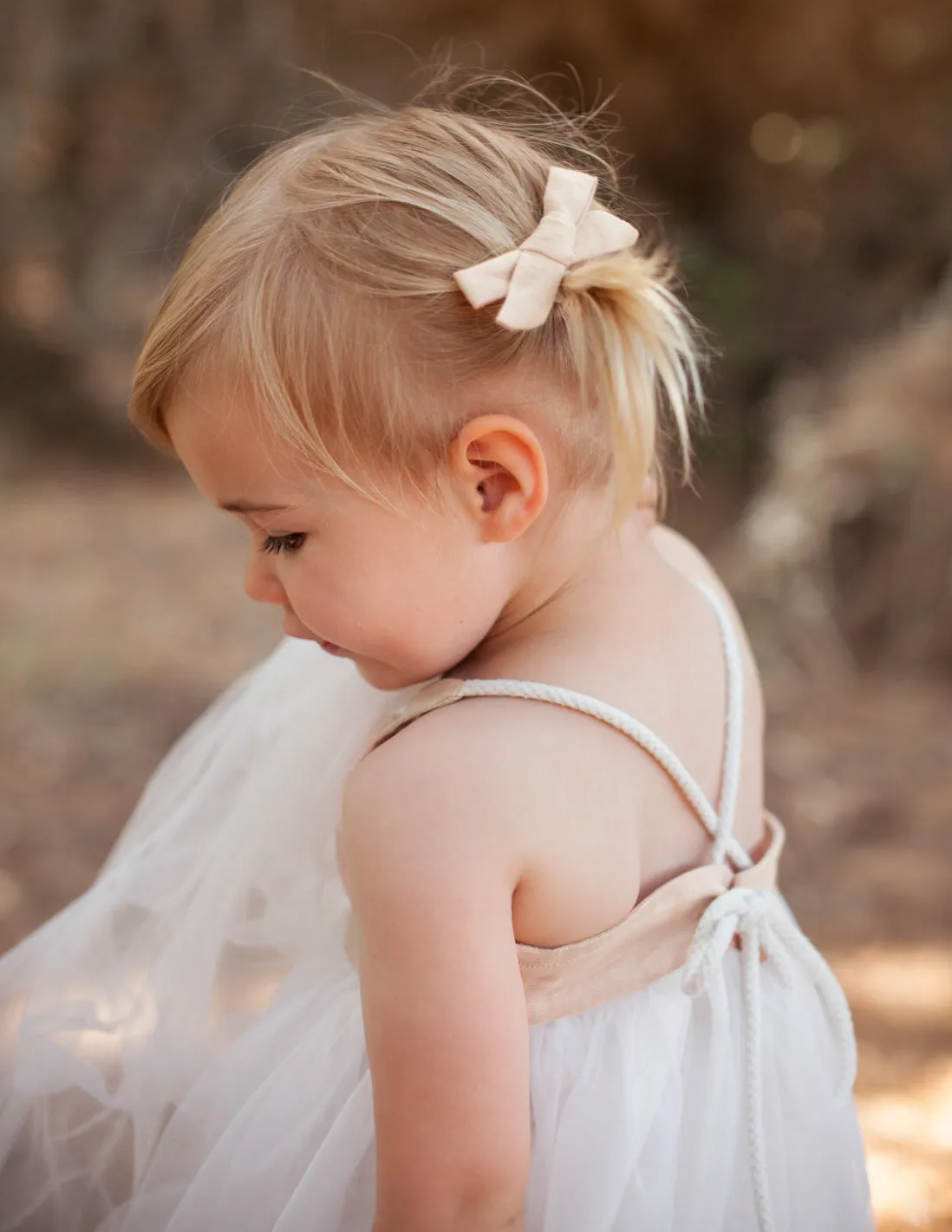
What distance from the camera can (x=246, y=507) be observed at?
0.85 meters

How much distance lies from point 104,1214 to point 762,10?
14.7 ft

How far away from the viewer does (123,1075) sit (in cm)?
99

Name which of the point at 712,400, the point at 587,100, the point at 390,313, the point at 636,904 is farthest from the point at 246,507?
the point at 587,100

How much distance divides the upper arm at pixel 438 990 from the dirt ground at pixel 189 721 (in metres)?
0.78

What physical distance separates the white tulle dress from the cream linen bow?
0.26 meters

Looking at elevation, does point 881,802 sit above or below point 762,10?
below

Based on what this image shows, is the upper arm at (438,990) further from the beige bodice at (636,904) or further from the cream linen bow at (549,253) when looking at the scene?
the cream linen bow at (549,253)

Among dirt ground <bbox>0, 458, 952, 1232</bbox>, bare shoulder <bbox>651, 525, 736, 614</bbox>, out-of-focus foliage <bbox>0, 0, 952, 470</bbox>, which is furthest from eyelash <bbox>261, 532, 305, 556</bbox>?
out-of-focus foliage <bbox>0, 0, 952, 470</bbox>

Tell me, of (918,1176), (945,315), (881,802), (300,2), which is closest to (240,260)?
(918,1176)

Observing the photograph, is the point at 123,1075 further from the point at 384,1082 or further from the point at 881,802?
the point at 881,802

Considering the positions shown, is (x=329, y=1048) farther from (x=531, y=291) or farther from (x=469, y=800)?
(x=531, y=291)

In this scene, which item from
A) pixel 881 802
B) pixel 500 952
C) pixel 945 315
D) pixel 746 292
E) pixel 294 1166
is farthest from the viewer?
pixel 746 292

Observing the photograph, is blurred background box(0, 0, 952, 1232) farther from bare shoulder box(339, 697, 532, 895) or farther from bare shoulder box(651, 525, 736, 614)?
bare shoulder box(339, 697, 532, 895)

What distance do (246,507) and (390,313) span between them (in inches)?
6.9
